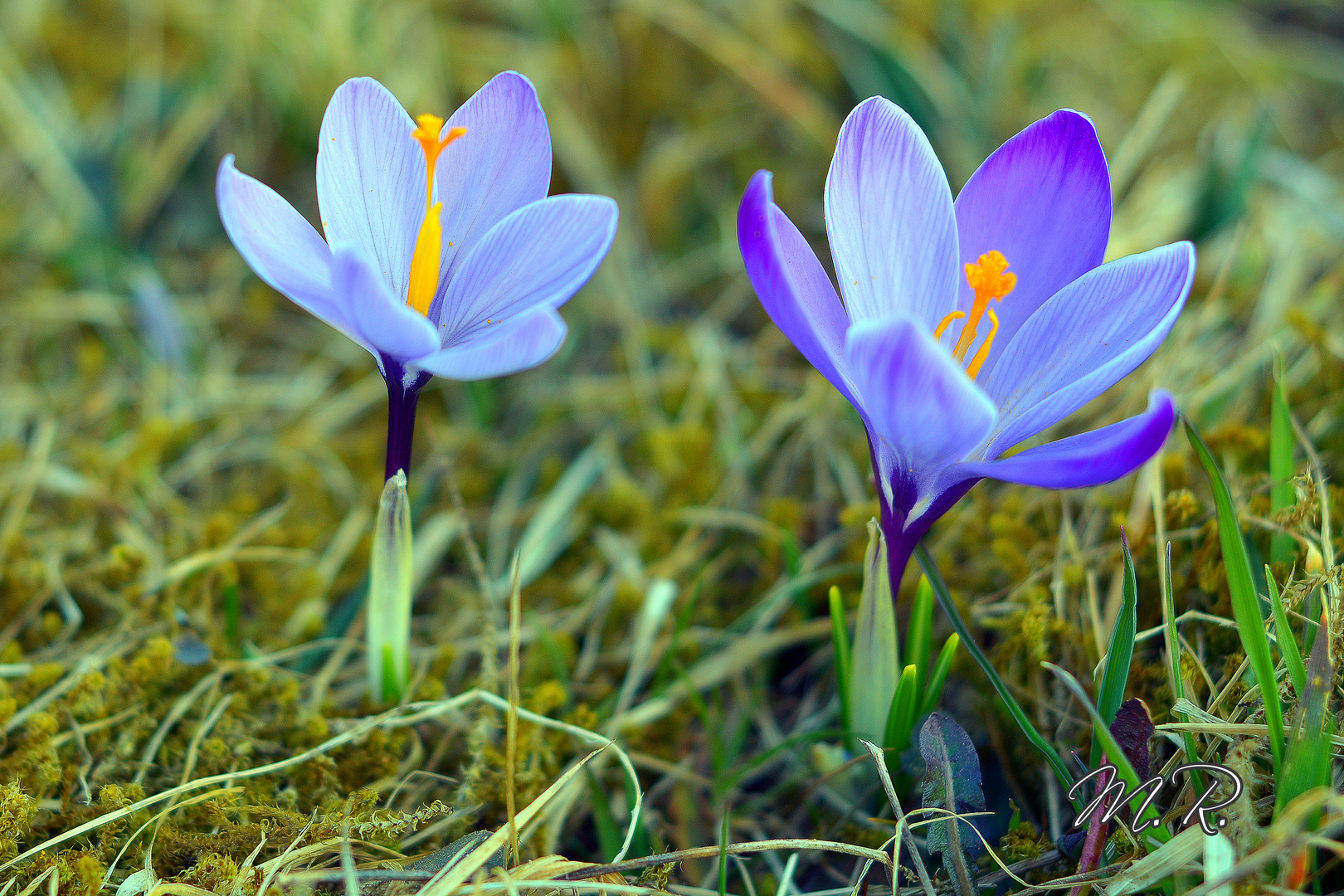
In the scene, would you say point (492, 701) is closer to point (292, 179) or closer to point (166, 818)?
point (166, 818)

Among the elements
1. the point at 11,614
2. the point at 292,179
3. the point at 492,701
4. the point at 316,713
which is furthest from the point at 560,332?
the point at 292,179

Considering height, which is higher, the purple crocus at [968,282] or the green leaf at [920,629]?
the purple crocus at [968,282]

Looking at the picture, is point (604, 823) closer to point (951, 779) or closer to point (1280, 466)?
point (951, 779)

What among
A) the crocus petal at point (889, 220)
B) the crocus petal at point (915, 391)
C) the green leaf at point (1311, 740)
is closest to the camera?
the crocus petal at point (915, 391)

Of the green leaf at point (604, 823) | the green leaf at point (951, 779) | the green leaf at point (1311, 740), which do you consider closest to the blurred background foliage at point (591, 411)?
the green leaf at point (604, 823)

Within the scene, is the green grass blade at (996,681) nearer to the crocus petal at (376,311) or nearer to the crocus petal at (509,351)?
the crocus petal at (509,351)
